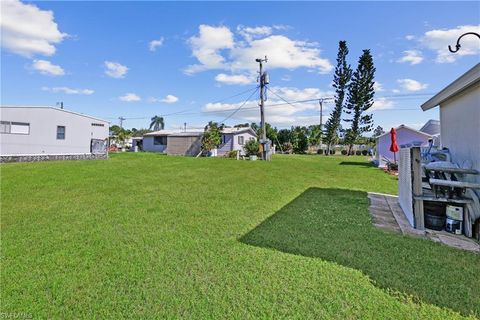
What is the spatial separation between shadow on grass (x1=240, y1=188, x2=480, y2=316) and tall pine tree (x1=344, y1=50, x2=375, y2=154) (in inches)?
1142

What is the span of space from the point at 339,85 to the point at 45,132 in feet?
99.7

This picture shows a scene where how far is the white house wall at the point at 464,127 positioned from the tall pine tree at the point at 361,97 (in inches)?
1046

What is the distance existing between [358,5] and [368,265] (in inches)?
355

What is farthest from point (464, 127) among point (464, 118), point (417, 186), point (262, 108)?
point (262, 108)

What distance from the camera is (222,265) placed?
9.84ft

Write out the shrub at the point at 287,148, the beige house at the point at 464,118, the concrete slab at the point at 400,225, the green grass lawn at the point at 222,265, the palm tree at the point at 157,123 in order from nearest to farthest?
the green grass lawn at the point at 222,265, the concrete slab at the point at 400,225, the beige house at the point at 464,118, the shrub at the point at 287,148, the palm tree at the point at 157,123

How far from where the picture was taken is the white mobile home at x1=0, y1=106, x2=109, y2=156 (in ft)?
51.8

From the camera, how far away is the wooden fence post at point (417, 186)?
4449mm

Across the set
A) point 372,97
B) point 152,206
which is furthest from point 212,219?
point 372,97

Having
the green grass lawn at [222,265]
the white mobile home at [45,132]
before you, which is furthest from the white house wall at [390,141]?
the white mobile home at [45,132]

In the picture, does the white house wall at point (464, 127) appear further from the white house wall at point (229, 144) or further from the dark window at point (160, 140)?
the dark window at point (160, 140)

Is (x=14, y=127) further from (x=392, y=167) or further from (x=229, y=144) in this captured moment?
(x=392, y=167)

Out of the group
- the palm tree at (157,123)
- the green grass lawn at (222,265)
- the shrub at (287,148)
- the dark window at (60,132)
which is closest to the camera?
the green grass lawn at (222,265)

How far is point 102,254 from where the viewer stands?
10.8ft
